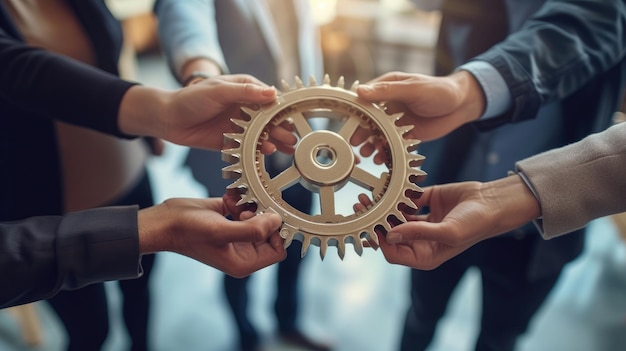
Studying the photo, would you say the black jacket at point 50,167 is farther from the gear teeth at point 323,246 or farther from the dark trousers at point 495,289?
the dark trousers at point 495,289

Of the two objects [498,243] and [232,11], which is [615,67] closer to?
[498,243]

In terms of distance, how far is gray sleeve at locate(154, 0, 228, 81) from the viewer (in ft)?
3.01

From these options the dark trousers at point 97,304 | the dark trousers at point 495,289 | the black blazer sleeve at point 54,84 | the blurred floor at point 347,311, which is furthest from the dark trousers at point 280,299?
the black blazer sleeve at point 54,84

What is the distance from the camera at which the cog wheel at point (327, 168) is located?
0.65 metres

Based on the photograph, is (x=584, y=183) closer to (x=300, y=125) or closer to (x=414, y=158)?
(x=414, y=158)

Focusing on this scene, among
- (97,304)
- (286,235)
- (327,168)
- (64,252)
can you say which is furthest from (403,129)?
(97,304)

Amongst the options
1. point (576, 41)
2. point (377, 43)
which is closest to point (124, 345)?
point (377, 43)

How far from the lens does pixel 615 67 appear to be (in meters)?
0.83

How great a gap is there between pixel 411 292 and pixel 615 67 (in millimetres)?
574

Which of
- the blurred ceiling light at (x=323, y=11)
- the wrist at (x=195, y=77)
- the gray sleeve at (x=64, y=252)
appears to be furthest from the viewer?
the blurred ceiling light at (x=323, y=11)

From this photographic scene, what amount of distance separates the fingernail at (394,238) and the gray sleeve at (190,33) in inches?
18.7

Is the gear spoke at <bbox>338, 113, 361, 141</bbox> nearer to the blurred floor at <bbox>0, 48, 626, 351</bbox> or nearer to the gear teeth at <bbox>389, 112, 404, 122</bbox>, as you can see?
the gear teeth at <bbox>389, 112, 404, 122</bbox>

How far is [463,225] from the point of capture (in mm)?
663

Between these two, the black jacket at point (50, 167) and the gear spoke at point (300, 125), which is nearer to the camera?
the black jacket at point (50, 167)
